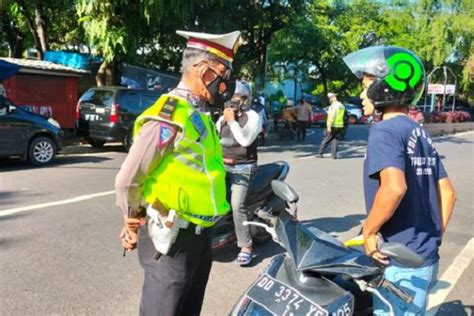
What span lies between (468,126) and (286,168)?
89.7 ft

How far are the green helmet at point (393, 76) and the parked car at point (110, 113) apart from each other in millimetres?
10617

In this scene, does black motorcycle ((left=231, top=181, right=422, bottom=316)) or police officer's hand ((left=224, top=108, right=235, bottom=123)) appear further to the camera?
police officer's hand ((left=224, top=108, right=235, bottom=123))

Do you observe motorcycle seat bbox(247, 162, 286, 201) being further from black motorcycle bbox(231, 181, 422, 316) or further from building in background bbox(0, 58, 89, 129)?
building in background bbox(0, 58, 89, 129)

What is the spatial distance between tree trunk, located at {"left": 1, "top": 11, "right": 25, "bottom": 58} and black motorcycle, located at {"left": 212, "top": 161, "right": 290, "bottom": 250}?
872 inches

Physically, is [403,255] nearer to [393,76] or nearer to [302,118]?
[393,76]

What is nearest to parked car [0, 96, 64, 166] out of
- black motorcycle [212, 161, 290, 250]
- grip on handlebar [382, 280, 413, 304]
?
black motorcycle [212, 161, 290, 250]

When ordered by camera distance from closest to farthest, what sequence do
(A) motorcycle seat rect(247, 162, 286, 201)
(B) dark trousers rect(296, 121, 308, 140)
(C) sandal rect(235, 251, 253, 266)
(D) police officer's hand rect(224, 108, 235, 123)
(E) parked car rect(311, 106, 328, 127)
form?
(D) police officer's hand rect(224, 108, 235, 123), (C) sandal rect(235, 251, 253, 266), (A) motorcycle seat rect(247, 162, 286, 201), (B) dark trousers rect(296, 121, 308, 140), (E) parked car rect(311, 106, 328, 127)

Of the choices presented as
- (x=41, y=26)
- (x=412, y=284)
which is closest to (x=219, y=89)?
(x=412, y=284)

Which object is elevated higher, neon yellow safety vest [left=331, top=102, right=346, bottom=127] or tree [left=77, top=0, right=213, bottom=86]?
tree [left=77, top=0, right=213, bottom=86]

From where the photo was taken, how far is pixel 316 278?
1950 mm

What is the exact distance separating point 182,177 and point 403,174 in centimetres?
94

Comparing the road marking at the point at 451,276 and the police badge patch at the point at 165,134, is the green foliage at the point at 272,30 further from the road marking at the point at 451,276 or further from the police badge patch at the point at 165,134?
the police badge patch at the point at 165,134

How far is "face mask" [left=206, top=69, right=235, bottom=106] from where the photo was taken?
7.48ft

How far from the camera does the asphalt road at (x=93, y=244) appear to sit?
3.92 metres
